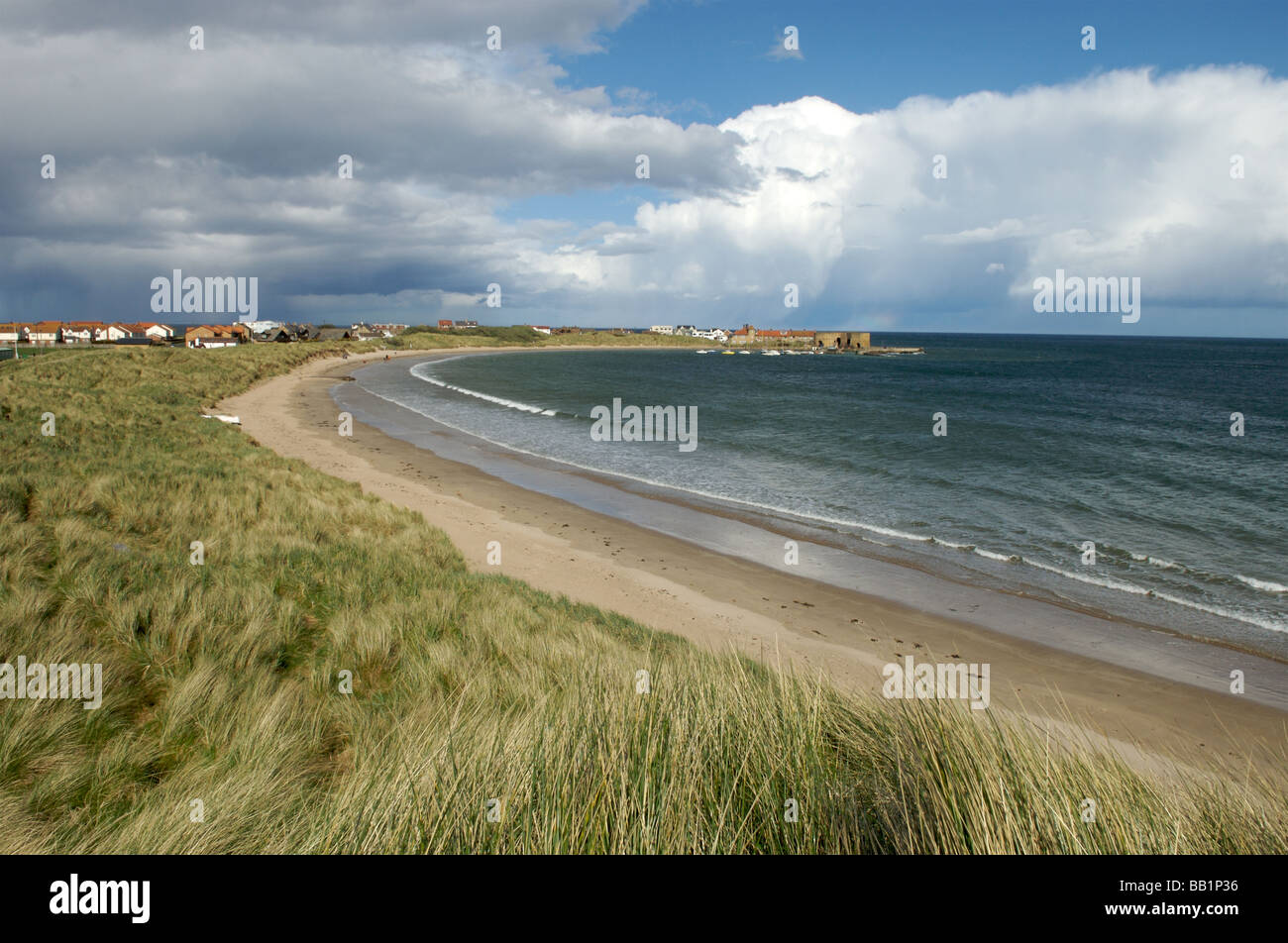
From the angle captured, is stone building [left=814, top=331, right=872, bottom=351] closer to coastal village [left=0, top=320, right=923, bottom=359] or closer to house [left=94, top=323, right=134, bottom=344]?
coastal village [left=0, top=320, right=923, bottom=359]

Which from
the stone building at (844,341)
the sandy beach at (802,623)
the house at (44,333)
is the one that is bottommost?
the sandy beach at (802,623)

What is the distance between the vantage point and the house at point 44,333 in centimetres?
8660

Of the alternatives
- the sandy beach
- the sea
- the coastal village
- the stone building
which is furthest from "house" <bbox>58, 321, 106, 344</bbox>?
the stone building

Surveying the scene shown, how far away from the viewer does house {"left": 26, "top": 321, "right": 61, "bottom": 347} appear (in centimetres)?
8660

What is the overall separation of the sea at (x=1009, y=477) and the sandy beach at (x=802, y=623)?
2.87m

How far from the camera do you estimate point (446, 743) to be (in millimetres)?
3557

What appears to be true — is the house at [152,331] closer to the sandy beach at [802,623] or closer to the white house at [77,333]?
the white house at [77,333]

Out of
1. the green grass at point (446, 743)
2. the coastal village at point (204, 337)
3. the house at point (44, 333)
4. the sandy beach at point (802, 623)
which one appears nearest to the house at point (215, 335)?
the coastal village at point (204, 337)

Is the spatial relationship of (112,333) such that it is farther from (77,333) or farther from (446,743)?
(446,743)

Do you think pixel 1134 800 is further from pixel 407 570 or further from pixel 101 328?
pixel 101 328
